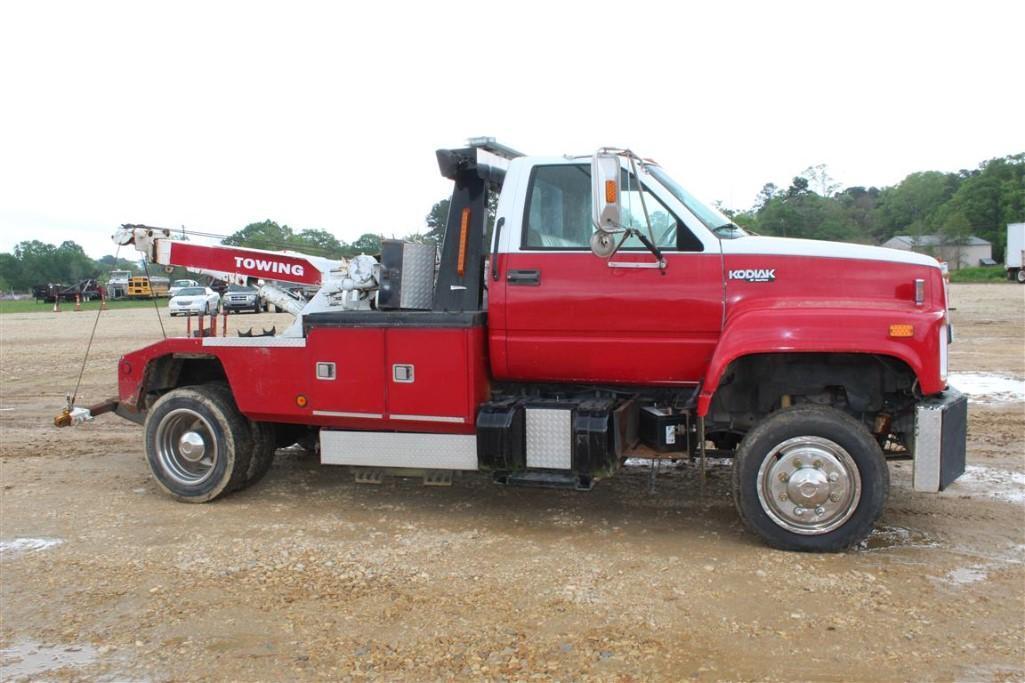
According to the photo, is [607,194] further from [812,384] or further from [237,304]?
[237,304]

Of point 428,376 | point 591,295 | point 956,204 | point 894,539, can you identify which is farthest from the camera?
point 956,204

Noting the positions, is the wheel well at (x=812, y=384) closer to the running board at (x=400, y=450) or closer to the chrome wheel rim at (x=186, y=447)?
the running board at (x=400, y=450)

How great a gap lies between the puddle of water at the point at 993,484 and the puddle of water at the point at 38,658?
5.77m

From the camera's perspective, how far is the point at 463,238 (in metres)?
5.91

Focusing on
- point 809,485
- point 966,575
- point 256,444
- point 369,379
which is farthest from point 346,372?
point 966,575

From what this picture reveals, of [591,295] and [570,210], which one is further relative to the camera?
[570,210]

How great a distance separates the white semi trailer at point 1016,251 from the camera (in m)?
45.3

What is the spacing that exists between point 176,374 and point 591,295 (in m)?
3.72

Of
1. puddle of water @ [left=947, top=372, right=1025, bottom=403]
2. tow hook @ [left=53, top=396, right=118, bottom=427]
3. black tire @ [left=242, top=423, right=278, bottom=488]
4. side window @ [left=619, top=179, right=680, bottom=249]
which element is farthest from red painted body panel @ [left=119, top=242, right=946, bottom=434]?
puddle of water @ [left=947, top=372, right=1025, bottom=403]

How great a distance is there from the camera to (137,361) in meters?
6.64

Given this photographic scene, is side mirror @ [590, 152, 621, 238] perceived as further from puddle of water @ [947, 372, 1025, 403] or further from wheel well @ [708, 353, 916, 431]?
puddle of water @ [947, 372, 1025, 403]

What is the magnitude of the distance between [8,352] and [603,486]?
17.1m

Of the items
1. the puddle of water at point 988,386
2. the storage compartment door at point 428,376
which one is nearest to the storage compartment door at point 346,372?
the storage compartment door at point 428,376

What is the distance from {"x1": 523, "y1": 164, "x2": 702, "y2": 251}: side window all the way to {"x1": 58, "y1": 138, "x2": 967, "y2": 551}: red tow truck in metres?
0.01
